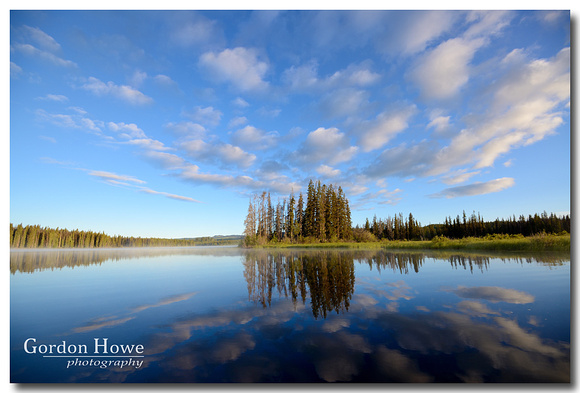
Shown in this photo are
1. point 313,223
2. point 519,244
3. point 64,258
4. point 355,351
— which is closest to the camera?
point 355,351

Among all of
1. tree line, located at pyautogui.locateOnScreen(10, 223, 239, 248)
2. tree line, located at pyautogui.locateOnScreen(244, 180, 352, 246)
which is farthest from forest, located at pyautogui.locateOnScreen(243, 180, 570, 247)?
tree line, located at pyautogui.locateOnScreen(10, 223, 239, 248)

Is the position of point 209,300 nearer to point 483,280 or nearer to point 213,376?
point 213,376

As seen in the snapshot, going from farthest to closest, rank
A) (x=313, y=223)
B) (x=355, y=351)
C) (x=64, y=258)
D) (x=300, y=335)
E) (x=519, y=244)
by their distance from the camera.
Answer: (x=313, y=223)
(x=64, y=258)
(x=519, y=244)
(x=300, y=335)
(x=355, y=351)

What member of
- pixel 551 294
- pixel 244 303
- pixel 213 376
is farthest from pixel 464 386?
pixel 551 294

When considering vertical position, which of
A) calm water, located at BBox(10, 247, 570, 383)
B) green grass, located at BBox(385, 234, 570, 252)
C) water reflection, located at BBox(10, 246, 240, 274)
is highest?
green grass, located at BBox(385, 234, 570, 252)

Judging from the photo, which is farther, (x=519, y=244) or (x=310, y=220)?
(x=310, y=220)

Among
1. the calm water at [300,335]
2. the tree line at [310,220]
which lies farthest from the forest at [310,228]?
the calm water at [300,335]

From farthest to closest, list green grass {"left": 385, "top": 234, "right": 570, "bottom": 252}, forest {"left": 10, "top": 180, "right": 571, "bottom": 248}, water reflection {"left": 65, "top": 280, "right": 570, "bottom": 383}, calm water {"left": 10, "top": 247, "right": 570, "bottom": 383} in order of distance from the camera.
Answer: forest {"left": 10, "top": 180, "right": 571, "bottom": 248}, green grass {"left": 385, "top": 234, "right": 570, "bottom": 252}, calm water {"left": 10, "top": 247, "right": 570, "bottom": 383}, water reflection {"left": 65, "top": 280, "right": 570, "bottom": 383}

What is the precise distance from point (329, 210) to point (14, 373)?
2588 inches

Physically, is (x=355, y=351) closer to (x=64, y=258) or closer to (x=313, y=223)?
(x=64, y=258)

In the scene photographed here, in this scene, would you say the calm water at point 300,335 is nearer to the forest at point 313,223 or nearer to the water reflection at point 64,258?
the water reflection at point 64,258

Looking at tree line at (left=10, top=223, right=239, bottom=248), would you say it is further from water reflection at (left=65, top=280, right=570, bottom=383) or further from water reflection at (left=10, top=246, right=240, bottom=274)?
water reflection at (left=65, top=280, right=570, bottom=383)

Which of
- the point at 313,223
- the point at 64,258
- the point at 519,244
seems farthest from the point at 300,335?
the point at 313,223

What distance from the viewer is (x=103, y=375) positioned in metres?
3.90
